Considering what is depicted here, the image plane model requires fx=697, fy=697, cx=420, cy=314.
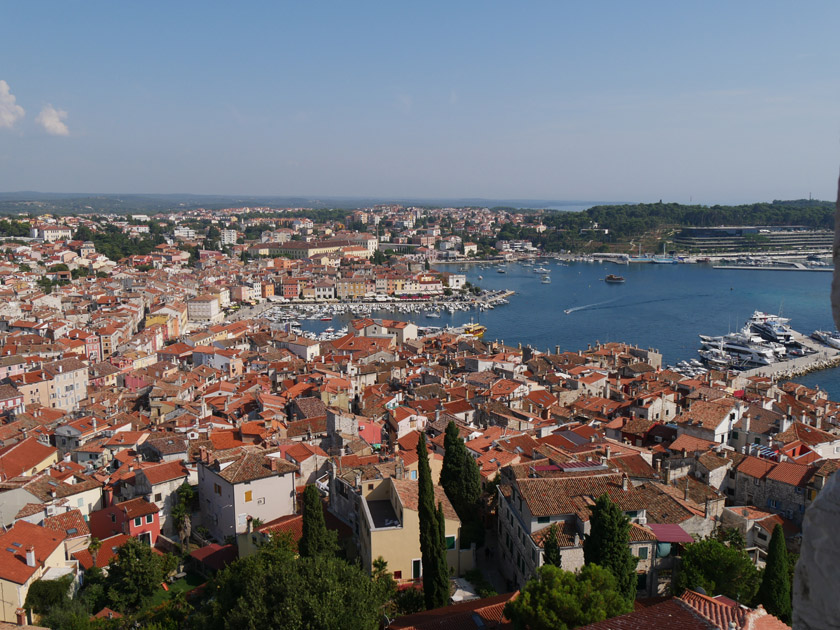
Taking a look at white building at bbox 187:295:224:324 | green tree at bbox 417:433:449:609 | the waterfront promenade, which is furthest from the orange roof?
white building at bbox 187:295:224:324

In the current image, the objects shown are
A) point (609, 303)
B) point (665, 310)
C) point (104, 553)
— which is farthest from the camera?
point (609, 303)

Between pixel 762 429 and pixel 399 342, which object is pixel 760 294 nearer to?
pixel 399 342

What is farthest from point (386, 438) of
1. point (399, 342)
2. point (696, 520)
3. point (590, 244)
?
point (590, 244)

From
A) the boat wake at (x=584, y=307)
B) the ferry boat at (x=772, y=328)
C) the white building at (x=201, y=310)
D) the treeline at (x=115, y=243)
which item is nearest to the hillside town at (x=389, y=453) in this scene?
the white building at (x=201, y=310)

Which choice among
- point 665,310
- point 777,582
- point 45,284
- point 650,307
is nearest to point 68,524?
point 777,582

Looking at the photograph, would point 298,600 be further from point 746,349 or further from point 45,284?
point 45,284

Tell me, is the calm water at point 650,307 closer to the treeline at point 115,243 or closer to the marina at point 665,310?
the marina at point 665,310
